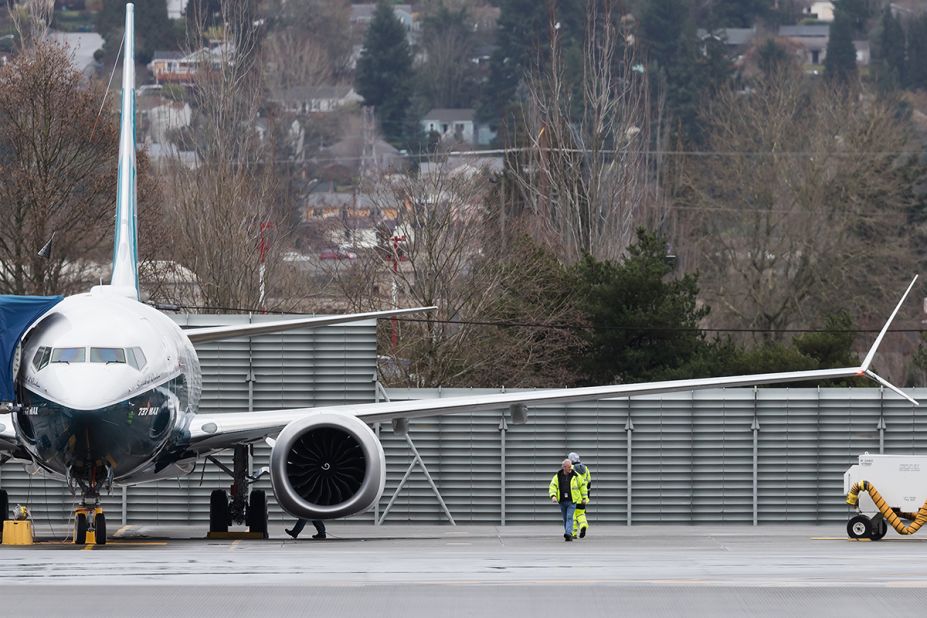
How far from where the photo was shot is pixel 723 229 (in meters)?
89.2

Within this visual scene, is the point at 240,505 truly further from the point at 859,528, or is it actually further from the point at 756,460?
the point at 756,460

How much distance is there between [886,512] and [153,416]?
13357 mm

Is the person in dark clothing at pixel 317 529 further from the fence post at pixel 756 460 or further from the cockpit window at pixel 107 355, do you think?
the fence post at pixel 756 460

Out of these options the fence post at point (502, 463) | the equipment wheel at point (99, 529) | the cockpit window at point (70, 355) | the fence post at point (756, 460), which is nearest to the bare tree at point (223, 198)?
the fence post at point (502, 463)

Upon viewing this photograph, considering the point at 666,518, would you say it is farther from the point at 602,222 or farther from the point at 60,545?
the point at 602,222

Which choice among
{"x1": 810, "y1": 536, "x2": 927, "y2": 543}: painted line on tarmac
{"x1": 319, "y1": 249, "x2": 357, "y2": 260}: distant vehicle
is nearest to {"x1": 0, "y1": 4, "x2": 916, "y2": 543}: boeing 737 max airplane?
{"x1": 810, "y1": 536, "x2": 927, "y2": 543}: painted line on tarmac

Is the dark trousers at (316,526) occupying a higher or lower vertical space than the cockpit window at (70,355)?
lower

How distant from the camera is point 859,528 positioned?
31688 millimetres

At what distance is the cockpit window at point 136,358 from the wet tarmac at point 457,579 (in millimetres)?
2582

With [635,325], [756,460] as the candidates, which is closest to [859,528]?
[756,460]

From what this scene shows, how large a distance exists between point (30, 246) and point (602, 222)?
81.9ft

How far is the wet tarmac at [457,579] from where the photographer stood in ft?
57.8

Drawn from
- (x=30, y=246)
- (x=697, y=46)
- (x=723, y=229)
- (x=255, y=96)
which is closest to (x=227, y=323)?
(x=30, y=246)

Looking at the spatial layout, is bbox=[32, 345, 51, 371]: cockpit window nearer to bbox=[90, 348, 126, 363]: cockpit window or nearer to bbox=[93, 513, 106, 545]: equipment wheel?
bbox=[90, 348, 126, 363]: cockpit window
